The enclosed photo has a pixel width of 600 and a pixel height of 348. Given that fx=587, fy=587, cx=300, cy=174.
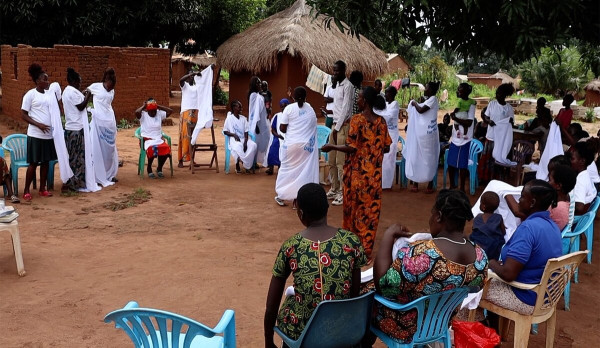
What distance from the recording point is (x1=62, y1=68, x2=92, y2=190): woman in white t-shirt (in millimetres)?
7871

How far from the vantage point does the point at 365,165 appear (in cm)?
550

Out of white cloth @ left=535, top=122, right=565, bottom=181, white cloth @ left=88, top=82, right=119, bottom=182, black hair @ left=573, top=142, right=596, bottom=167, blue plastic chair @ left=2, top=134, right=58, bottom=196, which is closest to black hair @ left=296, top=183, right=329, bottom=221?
black hair @ left=573, top=142, right=596, bottom=167

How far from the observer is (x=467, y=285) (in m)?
3.00

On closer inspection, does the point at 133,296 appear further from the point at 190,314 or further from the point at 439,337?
the point at 439,337

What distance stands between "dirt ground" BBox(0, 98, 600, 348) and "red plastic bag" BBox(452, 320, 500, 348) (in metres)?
1.30

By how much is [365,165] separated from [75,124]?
14.9 feet

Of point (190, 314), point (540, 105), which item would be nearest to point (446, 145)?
point (540, 105)

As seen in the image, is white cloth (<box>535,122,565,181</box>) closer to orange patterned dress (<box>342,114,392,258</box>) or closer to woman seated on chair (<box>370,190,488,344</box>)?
orange patterned dress (<box>342,114,392,258</box>)

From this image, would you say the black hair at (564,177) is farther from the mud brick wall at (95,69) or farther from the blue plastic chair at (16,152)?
the mud brick wall at (95,69)

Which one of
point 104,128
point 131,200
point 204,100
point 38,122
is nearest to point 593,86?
point 204,100

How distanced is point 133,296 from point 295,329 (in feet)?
7.39

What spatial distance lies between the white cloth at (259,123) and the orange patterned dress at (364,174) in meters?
4.28

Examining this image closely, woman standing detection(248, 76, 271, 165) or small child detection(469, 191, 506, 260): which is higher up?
woman standing detection(248, 76, 271, 165)

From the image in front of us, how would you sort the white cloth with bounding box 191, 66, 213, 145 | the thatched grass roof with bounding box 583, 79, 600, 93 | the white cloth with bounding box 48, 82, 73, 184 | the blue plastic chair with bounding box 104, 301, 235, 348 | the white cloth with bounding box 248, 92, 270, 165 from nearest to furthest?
the blue plastic chair with bounding box 104, 301, 235, 348
the white cloth with bounding box 48, 82, 73, 184
the white cloth with bounding box 191, 66, 213, 145
the white cloth with bounding box 248, 92, 270, 165
the thatched grass roof with bounding box 583, 79, 600, 93
